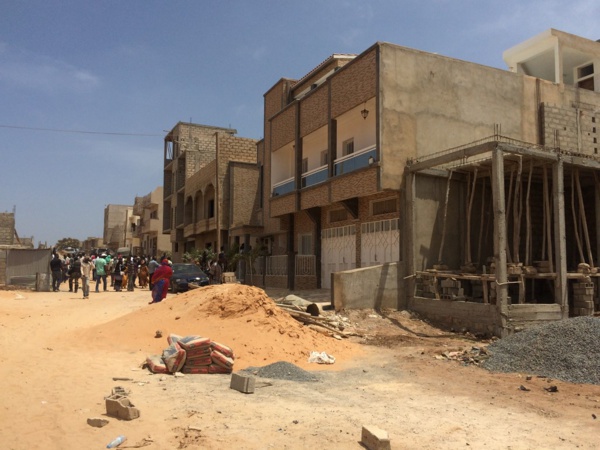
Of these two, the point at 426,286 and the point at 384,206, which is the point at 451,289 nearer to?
the point at 426,286

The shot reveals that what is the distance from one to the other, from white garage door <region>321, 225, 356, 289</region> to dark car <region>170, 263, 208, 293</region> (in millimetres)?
5288

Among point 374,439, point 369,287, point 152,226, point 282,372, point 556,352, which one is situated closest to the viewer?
point 374,439

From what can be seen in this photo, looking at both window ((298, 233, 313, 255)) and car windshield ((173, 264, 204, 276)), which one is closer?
window ((298, 233, 313, 255))

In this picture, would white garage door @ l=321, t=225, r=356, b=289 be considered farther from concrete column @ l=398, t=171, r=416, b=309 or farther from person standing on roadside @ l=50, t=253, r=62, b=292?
person standing on roadside @ l=50, t=253, r=62, b=292

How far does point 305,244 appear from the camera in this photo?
880 inches

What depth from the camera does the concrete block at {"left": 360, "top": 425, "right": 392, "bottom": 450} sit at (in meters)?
4.66

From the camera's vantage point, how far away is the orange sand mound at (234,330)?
31.8ft

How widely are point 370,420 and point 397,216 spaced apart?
1080 centimetres

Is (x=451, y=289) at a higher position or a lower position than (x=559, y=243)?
lower

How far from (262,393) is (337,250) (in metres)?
12.9

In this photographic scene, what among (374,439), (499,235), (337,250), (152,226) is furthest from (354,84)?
(152,226)

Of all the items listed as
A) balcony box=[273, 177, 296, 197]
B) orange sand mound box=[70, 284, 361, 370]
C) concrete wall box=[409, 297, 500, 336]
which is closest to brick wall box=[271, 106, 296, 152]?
balcony box=[273, 177, 296, 197]

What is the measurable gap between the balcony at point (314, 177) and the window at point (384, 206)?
271 cm

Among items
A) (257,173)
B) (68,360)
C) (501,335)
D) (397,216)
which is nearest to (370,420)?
(68,360)
